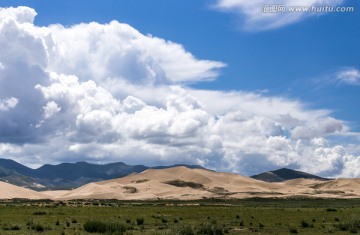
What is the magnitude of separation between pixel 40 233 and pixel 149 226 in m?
12.2

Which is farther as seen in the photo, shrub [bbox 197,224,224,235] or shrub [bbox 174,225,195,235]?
shrub [bbox 197,224,224,235]

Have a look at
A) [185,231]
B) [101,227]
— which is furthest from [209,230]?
[101,227]

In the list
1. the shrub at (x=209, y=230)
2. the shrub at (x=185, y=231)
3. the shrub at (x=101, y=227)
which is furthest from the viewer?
the shrub at (x=209, y=230)

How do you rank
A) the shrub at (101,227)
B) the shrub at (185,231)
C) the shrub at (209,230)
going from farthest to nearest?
the shrub at (209,230), the shrub at (101,227), the shrub at (185,231)

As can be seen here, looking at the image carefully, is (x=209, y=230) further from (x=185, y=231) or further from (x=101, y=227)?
(x=101, y=227)

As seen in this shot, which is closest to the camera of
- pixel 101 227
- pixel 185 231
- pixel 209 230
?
pixel 185 231

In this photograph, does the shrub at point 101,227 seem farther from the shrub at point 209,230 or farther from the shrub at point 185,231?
the shrub at point 209,230

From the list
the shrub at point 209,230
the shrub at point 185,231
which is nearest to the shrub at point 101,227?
the shrub at point 185,231

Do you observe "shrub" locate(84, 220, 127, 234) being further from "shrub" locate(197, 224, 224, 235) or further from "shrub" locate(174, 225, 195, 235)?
"shrub" locate(197, 224, 224, 235)

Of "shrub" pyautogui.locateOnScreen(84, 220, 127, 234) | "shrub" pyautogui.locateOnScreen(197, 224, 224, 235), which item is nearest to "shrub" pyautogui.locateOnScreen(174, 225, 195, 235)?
"shrub" pyautogui.locateOnScreen(197, 224, 224, 235)

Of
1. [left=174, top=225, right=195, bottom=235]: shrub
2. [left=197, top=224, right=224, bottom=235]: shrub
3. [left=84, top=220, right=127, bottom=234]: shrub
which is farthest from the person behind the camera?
[left=197, top=224, right=224, bottom=235]: shrub

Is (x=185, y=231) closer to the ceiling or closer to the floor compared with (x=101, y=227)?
closer to the floor

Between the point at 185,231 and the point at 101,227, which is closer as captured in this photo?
the point at 185,231

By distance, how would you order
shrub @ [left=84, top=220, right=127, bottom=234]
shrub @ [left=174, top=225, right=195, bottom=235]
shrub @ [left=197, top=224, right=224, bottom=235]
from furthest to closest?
shrub @ [left=197, top=224, right=224, bottom=235]
shrub @ [left=84, top=220, right=127, bottom=234]
shrub @ [left=174, top=225, right=195, bottom=235]
